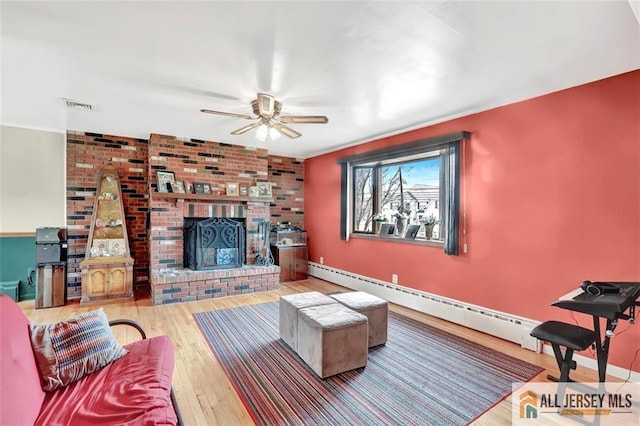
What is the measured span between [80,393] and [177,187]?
3.33 m

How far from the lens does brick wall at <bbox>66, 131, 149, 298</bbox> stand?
4.18m

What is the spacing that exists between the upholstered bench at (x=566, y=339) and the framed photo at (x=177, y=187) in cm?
447

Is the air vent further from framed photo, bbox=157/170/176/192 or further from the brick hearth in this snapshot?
the brick hearth

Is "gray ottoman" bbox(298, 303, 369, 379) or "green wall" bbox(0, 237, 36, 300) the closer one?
"gray ottoman" bbox(298, 303, 369, 379)

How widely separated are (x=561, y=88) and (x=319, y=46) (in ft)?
7.17

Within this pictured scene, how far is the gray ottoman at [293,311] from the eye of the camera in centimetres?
264

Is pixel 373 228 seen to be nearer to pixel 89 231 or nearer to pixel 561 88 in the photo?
pixel 561 88

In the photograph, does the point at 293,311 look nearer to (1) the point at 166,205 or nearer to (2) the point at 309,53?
(2) the point at 309,53

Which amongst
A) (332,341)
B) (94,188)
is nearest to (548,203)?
(332,341)

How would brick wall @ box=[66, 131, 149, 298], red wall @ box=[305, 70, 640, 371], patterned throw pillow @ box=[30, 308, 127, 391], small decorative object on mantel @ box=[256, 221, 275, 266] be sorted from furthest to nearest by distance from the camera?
small decorative object on mantel @ box=[256, 221, 275, 266], brick wall @ box=[66, 131, 149, 298], red wall @ box=[305, 70, 640, 371], patterned throw pillow @ box=[30, 308, 127, 391]

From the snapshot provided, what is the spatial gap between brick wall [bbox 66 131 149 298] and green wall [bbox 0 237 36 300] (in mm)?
447

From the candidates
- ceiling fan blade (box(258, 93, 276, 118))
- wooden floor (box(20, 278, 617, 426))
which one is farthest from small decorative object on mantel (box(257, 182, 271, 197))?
ceiling fan blade (box(258, 93, 276, 118))

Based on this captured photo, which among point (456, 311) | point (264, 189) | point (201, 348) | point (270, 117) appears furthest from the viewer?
point (264, 189)

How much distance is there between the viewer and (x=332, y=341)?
2258 millimetres
